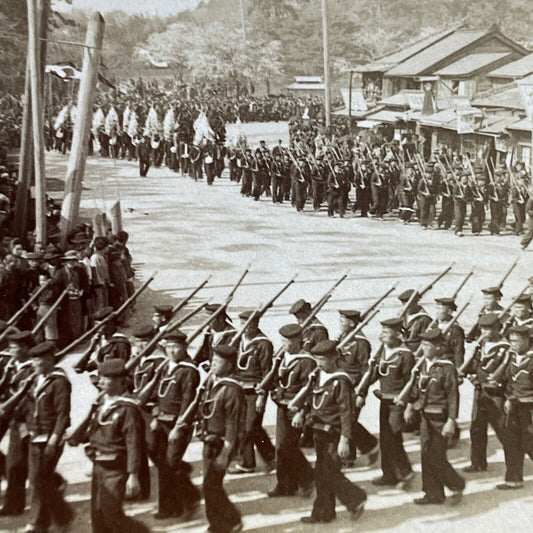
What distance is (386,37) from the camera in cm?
3981

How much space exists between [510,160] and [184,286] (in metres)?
12.2

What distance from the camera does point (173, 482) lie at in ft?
21.5

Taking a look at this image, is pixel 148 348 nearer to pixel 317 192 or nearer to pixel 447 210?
pixel 447 210

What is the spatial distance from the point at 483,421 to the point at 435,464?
2.95 feet

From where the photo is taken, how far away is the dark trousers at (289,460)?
272 inches

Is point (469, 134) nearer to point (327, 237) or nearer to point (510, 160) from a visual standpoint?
point (510, 160)

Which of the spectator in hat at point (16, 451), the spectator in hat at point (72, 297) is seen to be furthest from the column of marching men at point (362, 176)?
the spectator in hat at point (16, 451)

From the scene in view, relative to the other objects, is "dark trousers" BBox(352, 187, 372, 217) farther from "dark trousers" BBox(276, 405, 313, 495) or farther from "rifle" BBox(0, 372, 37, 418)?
"rifle" BBox(0, 372, 37, 418)

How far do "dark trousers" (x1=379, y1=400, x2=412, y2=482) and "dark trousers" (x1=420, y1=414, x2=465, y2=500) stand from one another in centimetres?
27

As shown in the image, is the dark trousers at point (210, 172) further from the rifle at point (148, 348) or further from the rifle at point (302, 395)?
the rifle at point (302, 395)

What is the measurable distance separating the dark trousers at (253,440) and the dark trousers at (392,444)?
1.03m

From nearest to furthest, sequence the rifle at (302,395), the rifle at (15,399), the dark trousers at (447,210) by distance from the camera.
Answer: the rifle at (15,399)
the rifle at (302,395)
the dark trousers at (447,210)

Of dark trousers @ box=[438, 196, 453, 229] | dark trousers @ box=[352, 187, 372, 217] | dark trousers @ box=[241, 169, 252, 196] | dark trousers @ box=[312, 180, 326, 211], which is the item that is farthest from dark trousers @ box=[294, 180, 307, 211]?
dark trousers @ box=[438, 196, 453, 229]

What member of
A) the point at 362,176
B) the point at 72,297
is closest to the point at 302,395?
the point at 72,297
